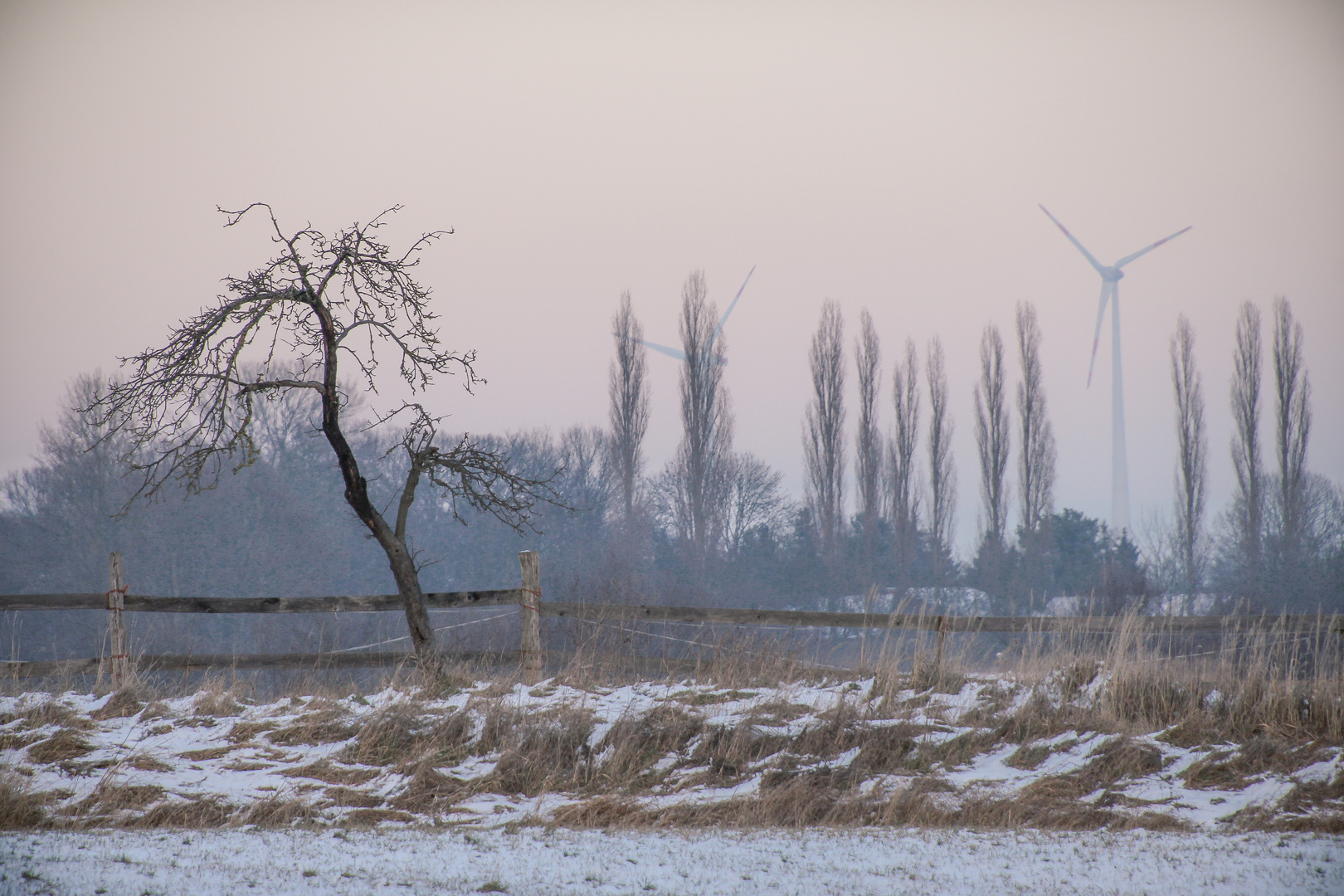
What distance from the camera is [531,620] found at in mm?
8750

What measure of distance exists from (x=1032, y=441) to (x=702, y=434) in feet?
41.5

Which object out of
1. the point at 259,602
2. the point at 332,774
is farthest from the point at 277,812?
the point at 259,602

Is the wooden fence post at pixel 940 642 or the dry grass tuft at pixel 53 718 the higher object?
the wooden fence post at pixel 940 642

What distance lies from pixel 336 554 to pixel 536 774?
2820 cm

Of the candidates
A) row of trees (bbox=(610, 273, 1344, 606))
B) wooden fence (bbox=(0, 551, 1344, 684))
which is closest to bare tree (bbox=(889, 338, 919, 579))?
row of trees (bbox=(610, 273, 1344, 606))

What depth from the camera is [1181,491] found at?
31.8 metres

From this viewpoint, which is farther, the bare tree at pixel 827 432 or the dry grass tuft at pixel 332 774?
the bare tree at pixel 827 432

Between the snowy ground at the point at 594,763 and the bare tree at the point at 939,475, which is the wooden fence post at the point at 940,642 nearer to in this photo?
the snowy ground at the point at 594,763

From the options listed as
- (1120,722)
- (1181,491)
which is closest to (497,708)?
(1120,722)

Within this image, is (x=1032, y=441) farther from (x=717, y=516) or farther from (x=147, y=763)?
(x=147, y=763)

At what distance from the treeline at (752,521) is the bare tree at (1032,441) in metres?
0.07

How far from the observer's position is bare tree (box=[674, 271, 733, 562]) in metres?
32.3

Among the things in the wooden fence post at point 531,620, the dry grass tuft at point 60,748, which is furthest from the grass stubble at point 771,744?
the wooden fence post at point 531,620

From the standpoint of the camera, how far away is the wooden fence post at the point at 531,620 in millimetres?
8602
